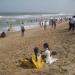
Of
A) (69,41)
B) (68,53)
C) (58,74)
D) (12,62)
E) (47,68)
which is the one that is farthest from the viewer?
(69,41)

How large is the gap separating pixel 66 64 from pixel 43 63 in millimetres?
1133

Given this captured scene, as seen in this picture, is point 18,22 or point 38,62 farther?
point 18,22

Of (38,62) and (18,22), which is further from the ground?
(38,62)

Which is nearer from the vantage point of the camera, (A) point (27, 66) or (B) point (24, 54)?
(A) point (27, 66)

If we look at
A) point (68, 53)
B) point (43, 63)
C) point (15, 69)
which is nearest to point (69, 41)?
point (68, 53)

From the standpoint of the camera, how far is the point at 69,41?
18.9 metres

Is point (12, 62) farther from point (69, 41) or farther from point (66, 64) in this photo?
point (69, 41)

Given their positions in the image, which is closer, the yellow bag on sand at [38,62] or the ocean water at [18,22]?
the yellow bag on sand at [38,62]

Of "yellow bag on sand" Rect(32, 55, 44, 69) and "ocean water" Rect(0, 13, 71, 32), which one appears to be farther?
"ocean water" Rect(0, 13, 71, 32)

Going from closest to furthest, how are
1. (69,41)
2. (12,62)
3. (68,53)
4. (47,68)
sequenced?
(47,68) < (12,62) < (68,53) < (69,41)

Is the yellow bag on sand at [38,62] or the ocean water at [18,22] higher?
the yellow bag on sand at [38,62]

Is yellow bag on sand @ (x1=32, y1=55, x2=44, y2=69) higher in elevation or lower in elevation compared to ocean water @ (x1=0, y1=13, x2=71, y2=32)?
higher

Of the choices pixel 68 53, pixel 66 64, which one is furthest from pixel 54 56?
pixel 66 64

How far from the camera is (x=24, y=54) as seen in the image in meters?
15.9
